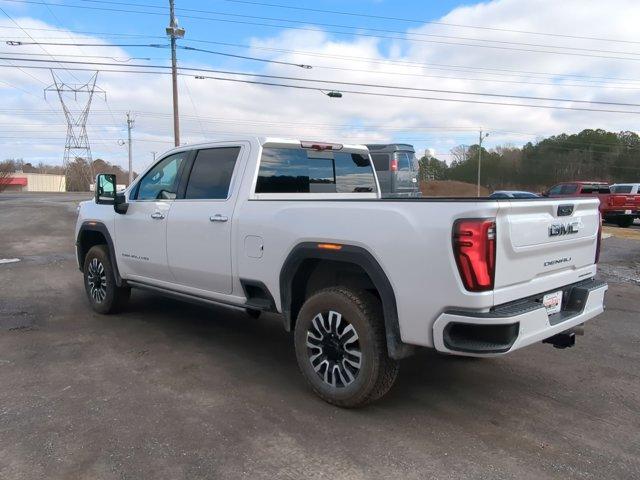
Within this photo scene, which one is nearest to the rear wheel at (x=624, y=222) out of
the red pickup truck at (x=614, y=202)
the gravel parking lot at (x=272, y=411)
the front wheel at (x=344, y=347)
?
the red pickup truck at (x=614, y=202)

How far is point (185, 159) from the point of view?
5.50 metres

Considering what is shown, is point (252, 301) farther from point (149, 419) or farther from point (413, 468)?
point (413, 468)

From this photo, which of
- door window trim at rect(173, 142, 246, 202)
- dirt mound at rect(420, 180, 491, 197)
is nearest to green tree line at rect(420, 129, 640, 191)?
dirt mound at rect(420, 180, 491, 197)

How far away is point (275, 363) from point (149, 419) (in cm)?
143

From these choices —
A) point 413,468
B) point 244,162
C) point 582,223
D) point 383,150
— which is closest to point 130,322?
point 244,162

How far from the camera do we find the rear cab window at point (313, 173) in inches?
193

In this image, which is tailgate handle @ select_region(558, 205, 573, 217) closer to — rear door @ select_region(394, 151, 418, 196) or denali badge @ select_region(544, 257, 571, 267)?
denali badge @ select_region(544, 257, 571, 267)

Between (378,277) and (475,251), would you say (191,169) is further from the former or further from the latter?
(475,251)

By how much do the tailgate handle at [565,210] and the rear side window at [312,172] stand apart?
7.75 ft

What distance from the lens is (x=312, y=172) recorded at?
5383mm

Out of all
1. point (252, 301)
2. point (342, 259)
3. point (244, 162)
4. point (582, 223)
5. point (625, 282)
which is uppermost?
point (244, 162)

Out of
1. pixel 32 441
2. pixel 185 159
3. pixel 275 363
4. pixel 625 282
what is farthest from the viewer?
pixel 625 282

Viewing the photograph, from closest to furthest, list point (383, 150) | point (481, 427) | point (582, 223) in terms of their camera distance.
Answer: point (481, 427) < point (582, 223) < point (383, 150)

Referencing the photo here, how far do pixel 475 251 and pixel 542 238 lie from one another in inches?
26.5
